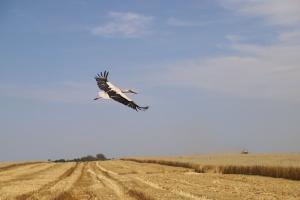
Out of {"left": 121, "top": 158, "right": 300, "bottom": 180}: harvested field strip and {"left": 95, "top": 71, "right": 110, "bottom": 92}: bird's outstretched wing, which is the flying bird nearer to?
{"left": 95, "top": 71, "right": 110, "bottom": 92}: bird's outstretched wing

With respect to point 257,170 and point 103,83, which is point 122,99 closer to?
point 103,83

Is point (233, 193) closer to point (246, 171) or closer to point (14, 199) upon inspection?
point (14, 199)

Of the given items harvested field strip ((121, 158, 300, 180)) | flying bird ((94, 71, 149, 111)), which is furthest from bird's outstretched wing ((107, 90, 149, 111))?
harvested field strip ((121, 158, 300, 180))

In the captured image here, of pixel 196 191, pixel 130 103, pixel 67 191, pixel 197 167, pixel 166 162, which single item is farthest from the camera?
pixel 166 162

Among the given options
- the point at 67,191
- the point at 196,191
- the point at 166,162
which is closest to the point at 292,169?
the point at 196,191

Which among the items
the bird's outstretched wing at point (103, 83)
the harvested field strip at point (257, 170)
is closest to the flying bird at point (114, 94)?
the bird's outstretched wing at point (103, 83)

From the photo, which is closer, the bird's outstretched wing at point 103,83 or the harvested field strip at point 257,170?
the bird's outstretched wing at point 103,83

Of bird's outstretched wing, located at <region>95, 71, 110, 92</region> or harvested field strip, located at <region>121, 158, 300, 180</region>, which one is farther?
harvested field strip, located at <region>121, 158, 300, 180</region>

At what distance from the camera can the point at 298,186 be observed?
2441 centimetres

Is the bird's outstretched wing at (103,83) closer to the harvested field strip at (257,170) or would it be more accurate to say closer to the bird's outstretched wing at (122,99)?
the bird's outstretched wing at (122,99)

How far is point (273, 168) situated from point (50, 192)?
1335 cm

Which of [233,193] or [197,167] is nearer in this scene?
[233,193]

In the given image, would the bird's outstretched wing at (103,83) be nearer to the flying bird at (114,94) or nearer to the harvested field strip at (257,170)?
the flying bird at (114,94)

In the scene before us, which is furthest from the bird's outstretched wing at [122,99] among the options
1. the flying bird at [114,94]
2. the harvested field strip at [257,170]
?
the harvested field strip at [257,170]
